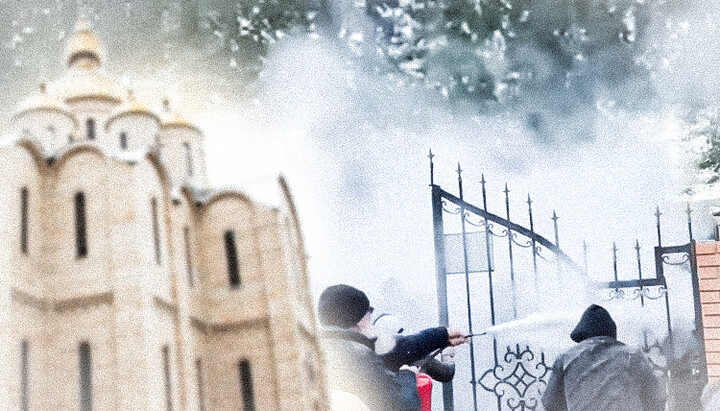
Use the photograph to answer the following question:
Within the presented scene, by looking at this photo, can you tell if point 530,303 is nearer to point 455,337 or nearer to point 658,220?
point 658,220

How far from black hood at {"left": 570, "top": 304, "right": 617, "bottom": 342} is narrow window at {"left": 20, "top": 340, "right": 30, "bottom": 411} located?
6.39ft

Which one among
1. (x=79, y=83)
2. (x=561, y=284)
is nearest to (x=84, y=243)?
(x=79, y=83)

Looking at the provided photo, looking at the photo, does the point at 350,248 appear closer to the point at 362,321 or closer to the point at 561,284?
the point at 362,321

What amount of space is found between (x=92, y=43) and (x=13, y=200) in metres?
0.55

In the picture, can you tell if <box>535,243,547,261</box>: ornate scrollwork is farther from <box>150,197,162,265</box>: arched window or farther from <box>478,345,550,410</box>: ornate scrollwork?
<box>150,197,162,265</box>: arched window

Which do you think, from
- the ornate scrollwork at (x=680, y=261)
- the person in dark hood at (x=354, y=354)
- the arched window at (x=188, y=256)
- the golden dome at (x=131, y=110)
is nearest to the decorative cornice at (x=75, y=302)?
the arched window at (x=188, y=256)

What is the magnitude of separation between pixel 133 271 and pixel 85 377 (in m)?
0.22

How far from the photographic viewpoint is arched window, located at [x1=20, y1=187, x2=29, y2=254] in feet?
6.44

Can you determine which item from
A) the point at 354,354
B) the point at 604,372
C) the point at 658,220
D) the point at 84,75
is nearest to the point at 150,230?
the point at 84,75

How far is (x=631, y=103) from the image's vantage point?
3426 millimetres

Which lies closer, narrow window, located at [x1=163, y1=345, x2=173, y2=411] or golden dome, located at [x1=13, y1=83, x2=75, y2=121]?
narrow window, located at [x1=163, y1=345, x2=173, y2=411]

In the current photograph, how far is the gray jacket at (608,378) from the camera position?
3312 millimetres

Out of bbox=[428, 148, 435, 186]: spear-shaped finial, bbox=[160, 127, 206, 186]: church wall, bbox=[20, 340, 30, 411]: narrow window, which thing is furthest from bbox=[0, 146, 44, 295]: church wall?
bbox=[428, 148, 435, 186]: spear-shaped finial

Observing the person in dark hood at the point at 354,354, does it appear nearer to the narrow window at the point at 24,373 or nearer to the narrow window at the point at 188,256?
the narrow window at the point at 188,256
